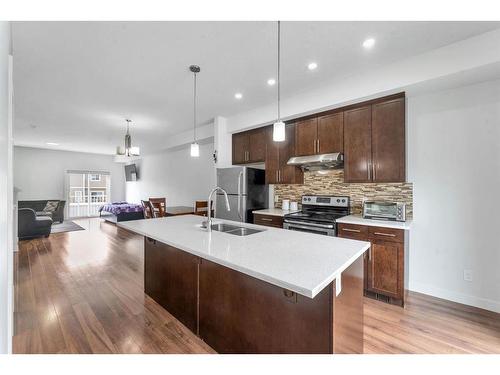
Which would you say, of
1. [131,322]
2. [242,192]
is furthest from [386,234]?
[131,322]

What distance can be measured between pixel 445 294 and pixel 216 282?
2648 mm

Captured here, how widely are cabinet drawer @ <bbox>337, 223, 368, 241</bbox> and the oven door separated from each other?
0.10 meters

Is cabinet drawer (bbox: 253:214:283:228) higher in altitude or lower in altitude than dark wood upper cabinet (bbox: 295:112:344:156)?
lower

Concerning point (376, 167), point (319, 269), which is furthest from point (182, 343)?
point (376, 167)

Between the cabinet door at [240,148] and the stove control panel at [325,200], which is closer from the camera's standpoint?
the stove control panel at [325,200]

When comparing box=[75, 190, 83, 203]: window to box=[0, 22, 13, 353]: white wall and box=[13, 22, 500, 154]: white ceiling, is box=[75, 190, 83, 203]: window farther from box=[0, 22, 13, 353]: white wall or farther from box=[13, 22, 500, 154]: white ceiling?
box=[0, 22, 13, 353]: white wall

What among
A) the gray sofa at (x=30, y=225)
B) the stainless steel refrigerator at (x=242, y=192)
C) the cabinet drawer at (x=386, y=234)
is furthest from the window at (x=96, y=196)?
the cabinet drawer at (x=386, y=234)

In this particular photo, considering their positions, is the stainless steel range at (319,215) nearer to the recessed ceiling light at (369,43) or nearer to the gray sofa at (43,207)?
the recessed ceiling light at (369,43)

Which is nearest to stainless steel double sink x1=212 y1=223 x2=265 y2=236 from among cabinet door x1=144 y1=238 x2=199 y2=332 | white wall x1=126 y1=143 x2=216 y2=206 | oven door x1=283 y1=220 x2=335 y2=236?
cabinet door x1=144 y1=238 x2=199 y2=332

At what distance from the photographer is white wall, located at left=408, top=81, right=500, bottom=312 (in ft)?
7.70

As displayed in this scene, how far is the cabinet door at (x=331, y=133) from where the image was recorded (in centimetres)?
314

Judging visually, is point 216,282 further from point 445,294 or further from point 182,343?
point 445,294

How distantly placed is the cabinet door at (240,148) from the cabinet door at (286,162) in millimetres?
780

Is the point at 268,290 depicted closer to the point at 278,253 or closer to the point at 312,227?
the point at 278,253
